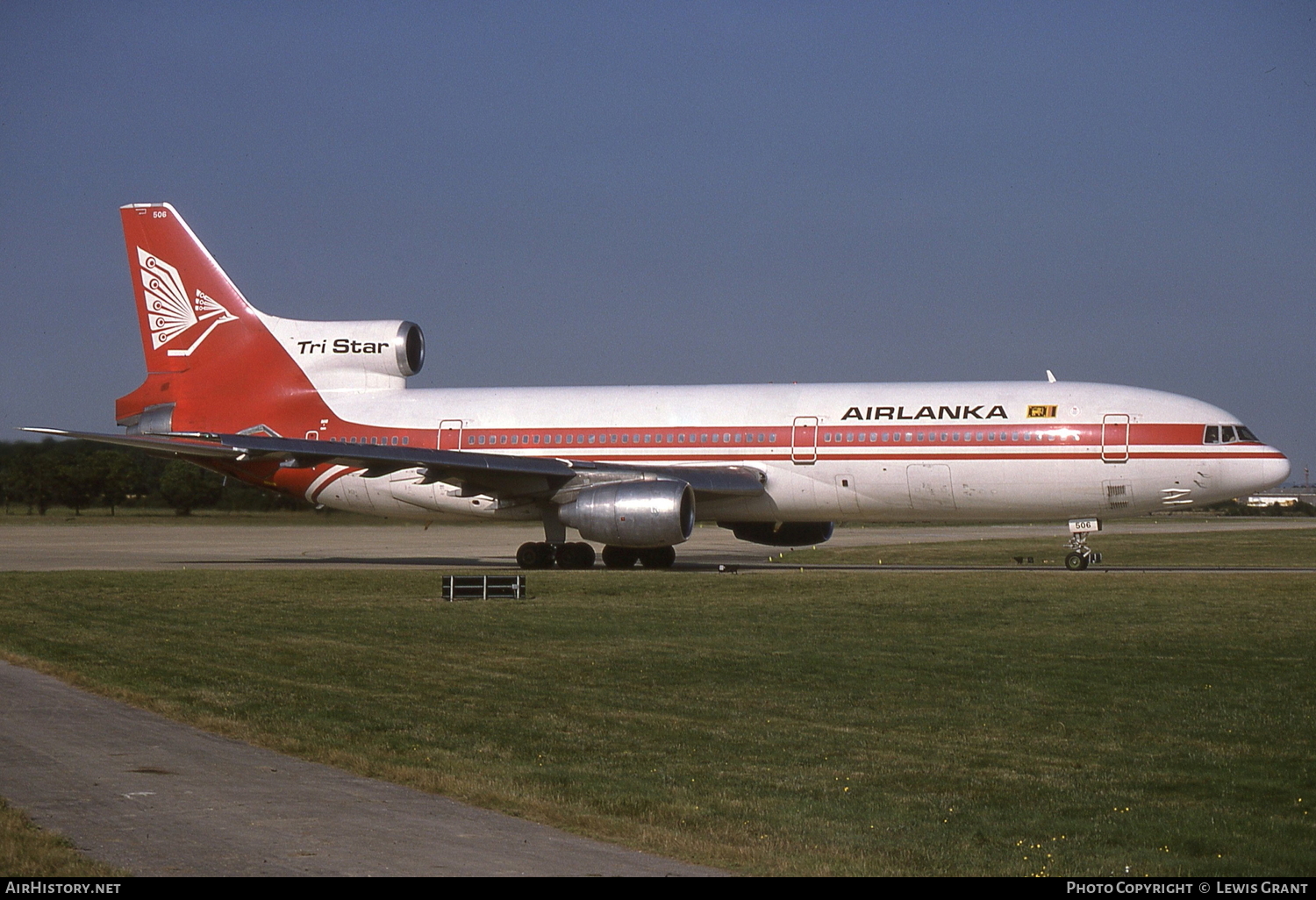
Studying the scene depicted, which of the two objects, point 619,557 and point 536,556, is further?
point 619,557

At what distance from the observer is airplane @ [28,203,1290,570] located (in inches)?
1084

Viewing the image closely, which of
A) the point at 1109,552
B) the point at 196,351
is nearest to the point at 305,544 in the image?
the point at 196,351

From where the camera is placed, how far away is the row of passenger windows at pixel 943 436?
27.8 meters

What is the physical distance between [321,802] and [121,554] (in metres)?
31.0

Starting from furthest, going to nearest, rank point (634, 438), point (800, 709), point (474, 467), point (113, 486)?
point (113, 486) < point (634, 438) < point (474, 467) < point (800, 709)

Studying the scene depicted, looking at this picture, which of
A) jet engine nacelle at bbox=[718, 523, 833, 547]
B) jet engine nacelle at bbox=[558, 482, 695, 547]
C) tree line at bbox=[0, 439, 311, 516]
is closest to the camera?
jet engine nacelle at bbox=[558, 482, 695, 547]

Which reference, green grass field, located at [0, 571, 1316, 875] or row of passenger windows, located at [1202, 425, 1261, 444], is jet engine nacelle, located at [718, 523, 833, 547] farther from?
green grass field, located at [0, 571, 1316, 875]

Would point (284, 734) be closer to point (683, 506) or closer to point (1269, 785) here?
point (1269, 785)

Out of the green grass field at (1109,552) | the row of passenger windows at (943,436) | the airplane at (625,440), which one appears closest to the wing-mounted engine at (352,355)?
the airplane at (625,440)

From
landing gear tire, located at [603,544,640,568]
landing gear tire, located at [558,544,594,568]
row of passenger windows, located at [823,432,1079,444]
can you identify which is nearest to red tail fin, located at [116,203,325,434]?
landing gear tire, located at [558,544,594,568]

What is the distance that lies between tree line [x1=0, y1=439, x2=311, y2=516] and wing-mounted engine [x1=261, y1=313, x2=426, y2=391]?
23.5 metres

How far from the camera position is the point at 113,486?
228ft

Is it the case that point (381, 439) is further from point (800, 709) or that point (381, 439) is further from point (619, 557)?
point (800, 709)

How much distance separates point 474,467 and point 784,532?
802 cm
